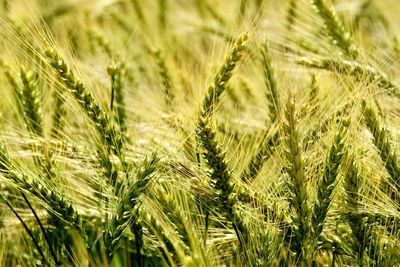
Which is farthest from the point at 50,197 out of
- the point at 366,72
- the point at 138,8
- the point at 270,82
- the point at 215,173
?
the point at 138,8

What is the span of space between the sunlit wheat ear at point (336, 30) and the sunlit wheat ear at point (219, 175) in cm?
59


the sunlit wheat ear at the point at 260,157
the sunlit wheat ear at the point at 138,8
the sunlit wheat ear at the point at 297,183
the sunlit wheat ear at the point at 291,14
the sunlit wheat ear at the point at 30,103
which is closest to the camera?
the sunlit wheat ear at the point at 297,183

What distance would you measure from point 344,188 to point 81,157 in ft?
1.49

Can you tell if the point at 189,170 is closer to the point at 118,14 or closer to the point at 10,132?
the point at 10,132

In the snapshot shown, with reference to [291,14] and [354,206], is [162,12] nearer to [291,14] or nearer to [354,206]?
[291,14]

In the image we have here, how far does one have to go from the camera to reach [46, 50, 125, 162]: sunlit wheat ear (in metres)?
1.32

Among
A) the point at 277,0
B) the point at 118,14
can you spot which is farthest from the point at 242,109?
the point at 118,14

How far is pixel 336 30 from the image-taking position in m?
1.76

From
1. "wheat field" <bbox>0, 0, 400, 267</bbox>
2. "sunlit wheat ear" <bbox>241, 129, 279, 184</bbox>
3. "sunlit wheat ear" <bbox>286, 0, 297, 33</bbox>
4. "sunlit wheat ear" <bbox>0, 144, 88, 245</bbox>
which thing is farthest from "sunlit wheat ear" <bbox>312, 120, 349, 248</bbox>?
"sunlit wheat ear" <bbox>286, 0, 297, 33</bbox>

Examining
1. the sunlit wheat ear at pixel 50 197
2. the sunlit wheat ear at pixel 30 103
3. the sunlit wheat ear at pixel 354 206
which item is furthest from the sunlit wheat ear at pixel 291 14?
the sunlit wheat ear at pixel 50 197

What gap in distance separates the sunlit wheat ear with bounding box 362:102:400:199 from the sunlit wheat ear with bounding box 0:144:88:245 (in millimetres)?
500

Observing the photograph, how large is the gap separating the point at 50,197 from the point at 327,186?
17.3 inches

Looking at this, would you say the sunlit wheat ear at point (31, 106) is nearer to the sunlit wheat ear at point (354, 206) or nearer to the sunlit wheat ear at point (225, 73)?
the sunlit wheat ear at point (225, 73)

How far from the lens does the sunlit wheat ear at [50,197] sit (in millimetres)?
1274
